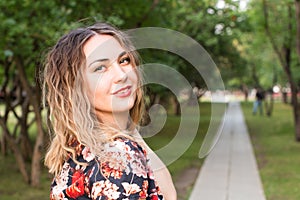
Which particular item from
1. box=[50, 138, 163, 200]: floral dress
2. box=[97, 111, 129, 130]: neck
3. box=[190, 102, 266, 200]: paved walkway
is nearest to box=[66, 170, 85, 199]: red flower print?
box=[50, 138, 163, 200]: floral dress

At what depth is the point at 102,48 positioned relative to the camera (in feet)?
4.60

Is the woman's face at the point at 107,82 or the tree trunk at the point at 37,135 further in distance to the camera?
the tree trunk at the point at 37,135

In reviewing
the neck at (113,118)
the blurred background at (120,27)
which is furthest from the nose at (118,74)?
the blurred background at (120,27)

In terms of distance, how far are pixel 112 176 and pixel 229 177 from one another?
367 inches

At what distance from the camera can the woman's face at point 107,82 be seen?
136cm

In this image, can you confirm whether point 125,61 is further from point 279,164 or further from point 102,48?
point 279,164

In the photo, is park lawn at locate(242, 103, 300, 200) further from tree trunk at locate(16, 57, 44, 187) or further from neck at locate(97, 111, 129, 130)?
neck at locate(97, 111, 129, 130)

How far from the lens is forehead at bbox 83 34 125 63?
4.53 feet

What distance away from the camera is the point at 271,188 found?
29.6 feet

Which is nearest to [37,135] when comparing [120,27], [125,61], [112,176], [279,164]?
[120,27]

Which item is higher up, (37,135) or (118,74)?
(118,74)

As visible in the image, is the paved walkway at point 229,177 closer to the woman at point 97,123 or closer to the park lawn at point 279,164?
the park lawn at point 279,164

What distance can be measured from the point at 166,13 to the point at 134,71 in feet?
37.5

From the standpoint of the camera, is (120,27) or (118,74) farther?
(120,27)
